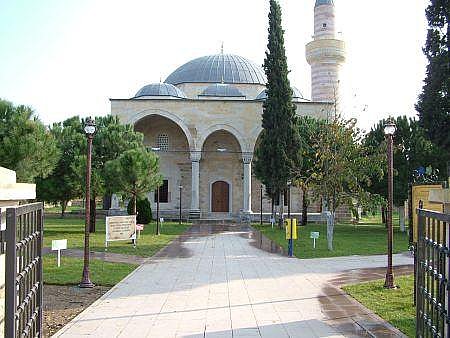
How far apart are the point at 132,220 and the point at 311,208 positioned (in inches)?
955

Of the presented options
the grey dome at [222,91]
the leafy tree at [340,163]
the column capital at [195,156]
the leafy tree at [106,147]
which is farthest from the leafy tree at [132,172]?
the grey dome at [222,91]

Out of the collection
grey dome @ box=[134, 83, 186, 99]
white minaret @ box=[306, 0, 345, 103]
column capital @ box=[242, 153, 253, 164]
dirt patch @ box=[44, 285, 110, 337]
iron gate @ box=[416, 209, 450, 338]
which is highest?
white minaret @ box=[306, 0, 345, 103]

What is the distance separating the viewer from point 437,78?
701 inches

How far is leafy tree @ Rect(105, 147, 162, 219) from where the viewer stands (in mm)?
22531

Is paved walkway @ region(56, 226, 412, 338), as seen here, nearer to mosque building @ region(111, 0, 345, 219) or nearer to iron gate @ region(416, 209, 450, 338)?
iron gate @ region(416, 209, 450, 338)

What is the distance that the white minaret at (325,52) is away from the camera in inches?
1612

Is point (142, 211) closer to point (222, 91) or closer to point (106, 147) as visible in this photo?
point (106, 147)

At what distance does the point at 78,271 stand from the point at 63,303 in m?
3.53

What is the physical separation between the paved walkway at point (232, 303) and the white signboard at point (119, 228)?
3.28m

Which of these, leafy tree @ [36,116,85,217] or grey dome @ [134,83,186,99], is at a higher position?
grey dome @ [134,83,186,99]

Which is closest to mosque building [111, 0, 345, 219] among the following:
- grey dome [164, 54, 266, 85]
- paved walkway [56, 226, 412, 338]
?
grey dome [164, 54, 266, 85]

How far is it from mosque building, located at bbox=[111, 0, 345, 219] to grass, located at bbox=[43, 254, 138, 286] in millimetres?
24176

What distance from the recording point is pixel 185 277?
1197cm

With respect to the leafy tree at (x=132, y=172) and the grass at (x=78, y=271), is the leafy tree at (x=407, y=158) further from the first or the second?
the grass at (x=78, y=271)
